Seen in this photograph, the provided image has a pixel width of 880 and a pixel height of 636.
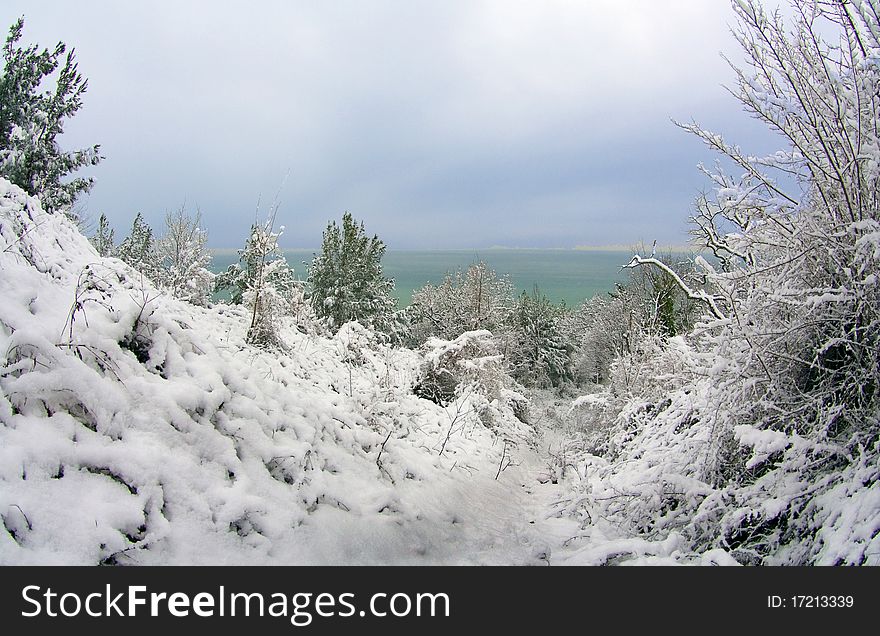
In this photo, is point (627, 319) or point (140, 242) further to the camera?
point (140, 242)

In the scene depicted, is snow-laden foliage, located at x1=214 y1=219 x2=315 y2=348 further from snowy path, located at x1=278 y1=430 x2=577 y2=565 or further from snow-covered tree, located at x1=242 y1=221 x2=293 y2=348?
snowy path, located at x1=278 y1=430 x2=577 y2=565

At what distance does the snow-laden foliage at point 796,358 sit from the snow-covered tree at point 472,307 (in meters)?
18.6

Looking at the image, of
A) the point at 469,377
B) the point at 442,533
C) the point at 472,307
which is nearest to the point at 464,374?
the point at 469,377

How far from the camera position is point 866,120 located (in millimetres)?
3467

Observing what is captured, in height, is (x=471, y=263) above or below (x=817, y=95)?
above

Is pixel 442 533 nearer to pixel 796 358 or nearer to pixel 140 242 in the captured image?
pixel 796 358

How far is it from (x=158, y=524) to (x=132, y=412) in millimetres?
989

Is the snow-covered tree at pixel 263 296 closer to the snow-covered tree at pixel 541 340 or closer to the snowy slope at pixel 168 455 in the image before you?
the snowy slope at pixel 168 455

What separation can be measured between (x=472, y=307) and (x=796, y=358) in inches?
954

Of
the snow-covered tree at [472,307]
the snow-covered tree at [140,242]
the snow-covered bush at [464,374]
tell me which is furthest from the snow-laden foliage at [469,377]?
the snow-covered tree at [140,242]

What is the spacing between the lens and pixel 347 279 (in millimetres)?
28438
